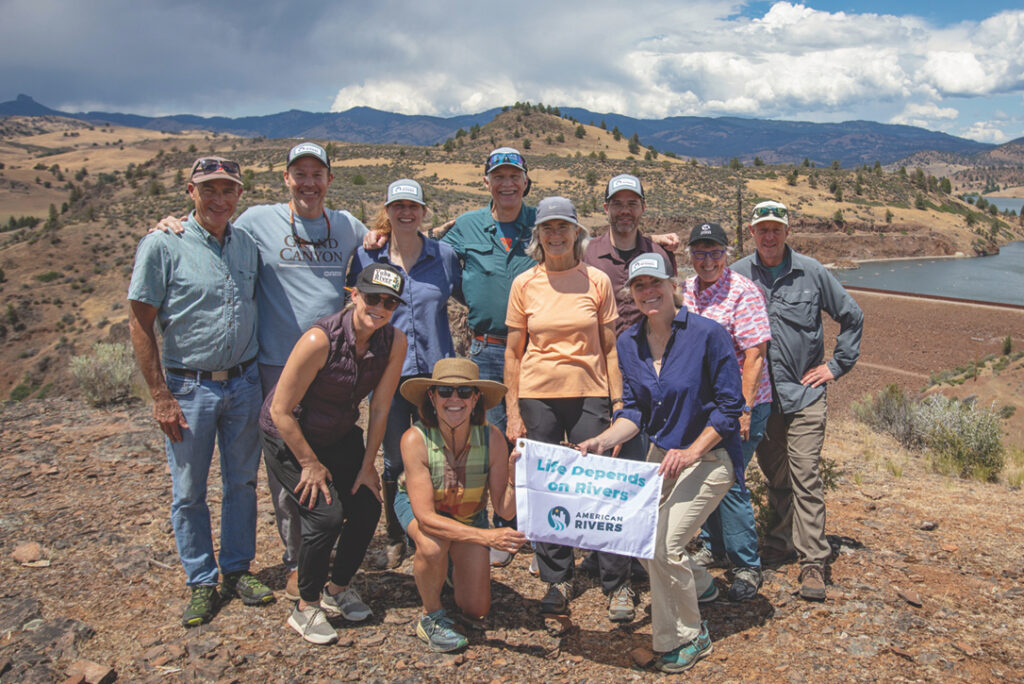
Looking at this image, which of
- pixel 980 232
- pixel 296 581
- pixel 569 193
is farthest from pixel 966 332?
pixel 980 232

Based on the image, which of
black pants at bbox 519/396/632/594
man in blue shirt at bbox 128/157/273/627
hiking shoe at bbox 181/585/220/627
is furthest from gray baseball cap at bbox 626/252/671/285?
hiking shoe at bbox 181/585/220/627

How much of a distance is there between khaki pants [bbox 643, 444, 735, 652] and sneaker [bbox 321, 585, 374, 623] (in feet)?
5.33

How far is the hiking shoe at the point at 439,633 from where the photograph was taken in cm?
336

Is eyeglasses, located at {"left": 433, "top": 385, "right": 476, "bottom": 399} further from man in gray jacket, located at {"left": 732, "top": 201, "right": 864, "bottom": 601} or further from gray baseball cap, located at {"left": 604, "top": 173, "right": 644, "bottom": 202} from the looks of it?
man in gray jacket, located at {"left": 732, "top": 201, "right": 864, "bottom": 601}

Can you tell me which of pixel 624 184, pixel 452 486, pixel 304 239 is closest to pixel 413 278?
pixel 304 239

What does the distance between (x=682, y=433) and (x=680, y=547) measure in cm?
56

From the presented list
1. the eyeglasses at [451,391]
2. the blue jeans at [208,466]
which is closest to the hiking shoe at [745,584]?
the eyeglasses at [451,391]

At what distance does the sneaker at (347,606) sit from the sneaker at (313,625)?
0.42 feet

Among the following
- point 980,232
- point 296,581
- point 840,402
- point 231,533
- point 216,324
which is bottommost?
point 840,402

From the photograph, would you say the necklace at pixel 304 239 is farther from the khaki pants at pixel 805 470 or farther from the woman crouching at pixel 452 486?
the khaki pants at pixel 805 470

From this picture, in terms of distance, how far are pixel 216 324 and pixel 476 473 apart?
5.47 ft

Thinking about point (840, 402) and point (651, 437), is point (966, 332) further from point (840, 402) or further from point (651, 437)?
point (651, 437)

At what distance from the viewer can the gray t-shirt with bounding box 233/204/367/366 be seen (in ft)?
12.7

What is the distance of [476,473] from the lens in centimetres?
346
